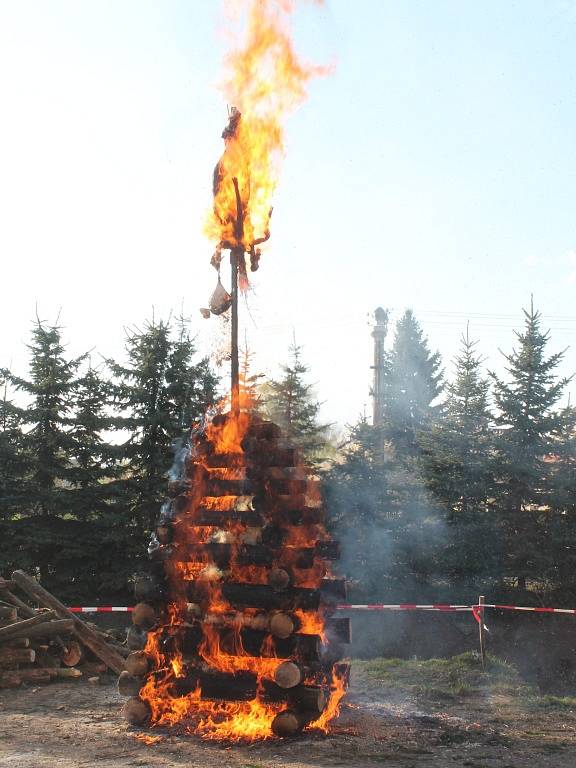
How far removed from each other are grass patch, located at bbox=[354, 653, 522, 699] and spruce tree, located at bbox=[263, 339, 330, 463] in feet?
38.4

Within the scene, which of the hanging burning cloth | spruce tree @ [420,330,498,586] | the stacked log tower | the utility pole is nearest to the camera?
the stacked log tower

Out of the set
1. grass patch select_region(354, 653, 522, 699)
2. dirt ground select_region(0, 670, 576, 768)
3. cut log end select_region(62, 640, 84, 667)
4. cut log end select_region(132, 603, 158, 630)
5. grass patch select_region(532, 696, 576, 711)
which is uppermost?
cut log end select_region(132, 603, 158, 630)

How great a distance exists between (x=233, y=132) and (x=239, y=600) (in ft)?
19.8

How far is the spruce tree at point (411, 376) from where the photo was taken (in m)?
41.3

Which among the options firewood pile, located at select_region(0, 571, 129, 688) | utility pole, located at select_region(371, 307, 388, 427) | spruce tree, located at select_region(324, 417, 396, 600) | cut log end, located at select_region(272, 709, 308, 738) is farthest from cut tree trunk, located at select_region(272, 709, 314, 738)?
utility pole, located at select_region(371, 307, 388, 427)

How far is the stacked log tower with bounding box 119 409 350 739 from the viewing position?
24.8 ft

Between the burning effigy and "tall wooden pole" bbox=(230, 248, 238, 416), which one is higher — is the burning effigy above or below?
below

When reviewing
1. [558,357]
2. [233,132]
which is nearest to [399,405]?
[558,357]

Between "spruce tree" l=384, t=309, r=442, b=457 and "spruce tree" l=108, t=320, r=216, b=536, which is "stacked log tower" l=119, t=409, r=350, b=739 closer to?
"spruce tree" l=108, t=320, r=216, b=536

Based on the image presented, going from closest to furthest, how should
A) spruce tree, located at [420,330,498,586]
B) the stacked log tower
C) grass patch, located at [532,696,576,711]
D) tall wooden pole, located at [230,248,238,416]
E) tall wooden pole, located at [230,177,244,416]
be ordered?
the stacked log tower, tall wooden pole, located at [230,248,238,416], tall wooden pole, located at [230,177,244,416], grass patch, located at [532,696,576,711], spruce tree, located at [420,330,498,586]

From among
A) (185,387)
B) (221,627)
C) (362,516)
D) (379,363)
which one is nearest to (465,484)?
(362,516)

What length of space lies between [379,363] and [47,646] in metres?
29.6

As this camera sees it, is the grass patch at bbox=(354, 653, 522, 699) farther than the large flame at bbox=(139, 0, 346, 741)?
Result: Yes

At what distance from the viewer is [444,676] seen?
10766 mm
